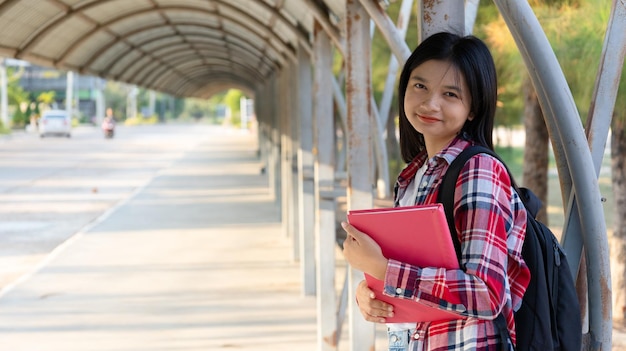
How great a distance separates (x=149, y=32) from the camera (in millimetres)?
12953

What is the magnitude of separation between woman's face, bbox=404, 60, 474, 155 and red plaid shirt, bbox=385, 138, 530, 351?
0.08 m

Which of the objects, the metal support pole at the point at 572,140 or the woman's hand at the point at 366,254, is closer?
the woman's hand at the point at 366,254

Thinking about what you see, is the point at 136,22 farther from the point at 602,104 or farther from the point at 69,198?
the point at 602,104

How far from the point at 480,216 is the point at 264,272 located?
872 cm

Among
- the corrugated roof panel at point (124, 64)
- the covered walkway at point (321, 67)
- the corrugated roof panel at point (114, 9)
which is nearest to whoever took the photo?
the covered walkway at point (321, 67)

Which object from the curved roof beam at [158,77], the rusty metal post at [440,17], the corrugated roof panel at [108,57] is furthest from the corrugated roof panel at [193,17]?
the rusty metal post at [440,17]

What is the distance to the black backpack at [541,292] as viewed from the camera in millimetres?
1999

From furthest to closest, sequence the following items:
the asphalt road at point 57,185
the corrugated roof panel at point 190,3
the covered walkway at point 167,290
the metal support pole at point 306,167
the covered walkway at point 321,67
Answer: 1. the asphalt road at point 57,185
2. the corrugated roof panel at point 190,3
3. the metal support pole at point 306,167
4. the covered walkway at point 167,290
5. the covered walkway at point 321,67

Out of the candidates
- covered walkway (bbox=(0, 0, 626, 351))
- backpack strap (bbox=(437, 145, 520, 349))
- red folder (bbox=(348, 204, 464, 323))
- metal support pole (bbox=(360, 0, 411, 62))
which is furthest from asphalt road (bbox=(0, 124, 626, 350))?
backpack strap (bbox=(437, 145, 520, 349))

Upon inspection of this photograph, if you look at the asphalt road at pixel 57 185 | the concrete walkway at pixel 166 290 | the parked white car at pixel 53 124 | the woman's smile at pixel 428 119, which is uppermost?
the woman's smile at pixel 428 119

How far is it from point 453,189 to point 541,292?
29 centimetres

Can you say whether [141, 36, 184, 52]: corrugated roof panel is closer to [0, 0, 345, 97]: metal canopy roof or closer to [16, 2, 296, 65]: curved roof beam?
[0, 0, 345, 97]: metal canopy roof

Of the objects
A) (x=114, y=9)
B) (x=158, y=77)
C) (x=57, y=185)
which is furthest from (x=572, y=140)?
(x=57, y=185)

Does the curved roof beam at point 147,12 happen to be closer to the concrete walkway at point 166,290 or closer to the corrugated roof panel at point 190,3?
the corrugated roof panel at point 190,3
